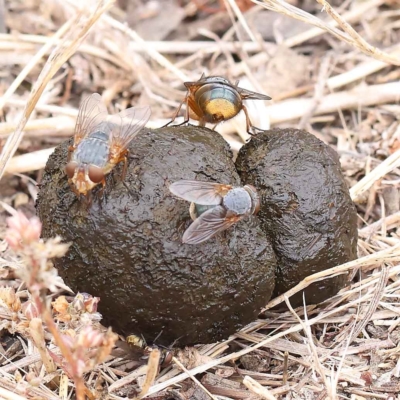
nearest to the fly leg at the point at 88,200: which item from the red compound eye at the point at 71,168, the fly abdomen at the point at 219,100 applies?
the red compound eye at the point at 71,168

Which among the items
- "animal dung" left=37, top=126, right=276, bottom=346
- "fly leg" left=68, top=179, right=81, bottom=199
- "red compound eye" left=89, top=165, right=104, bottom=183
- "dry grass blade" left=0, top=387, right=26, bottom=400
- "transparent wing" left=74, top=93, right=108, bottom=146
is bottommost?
"dry grass blade" left=0, top=387, right=26, bottom=400

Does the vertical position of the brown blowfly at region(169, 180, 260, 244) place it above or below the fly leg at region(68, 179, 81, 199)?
below

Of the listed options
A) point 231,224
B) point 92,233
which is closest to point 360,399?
point 231,224

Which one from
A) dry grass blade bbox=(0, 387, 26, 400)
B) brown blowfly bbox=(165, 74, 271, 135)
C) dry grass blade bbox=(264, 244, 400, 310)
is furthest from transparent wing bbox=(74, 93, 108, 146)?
dry grass blade bbox=(264, 244, 400, 310)

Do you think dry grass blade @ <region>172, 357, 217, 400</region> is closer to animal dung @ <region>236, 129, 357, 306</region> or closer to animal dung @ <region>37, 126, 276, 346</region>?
animal dung @ <region>37, 126, 276, 346</region>

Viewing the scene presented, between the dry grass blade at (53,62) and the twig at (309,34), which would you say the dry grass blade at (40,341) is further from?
the twig at (309,34)
